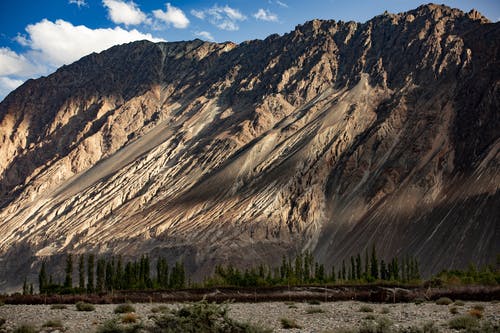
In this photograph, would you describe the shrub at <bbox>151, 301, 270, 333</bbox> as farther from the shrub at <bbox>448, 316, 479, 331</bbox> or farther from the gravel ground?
the shrub at <bbox>448, 316, 479, 331</bbox>

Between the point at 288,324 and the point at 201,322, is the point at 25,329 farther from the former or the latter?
the point at 288,324

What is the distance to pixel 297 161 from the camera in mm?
123000

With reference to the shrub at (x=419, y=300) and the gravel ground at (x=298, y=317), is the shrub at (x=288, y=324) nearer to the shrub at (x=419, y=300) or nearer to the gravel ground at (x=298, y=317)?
the gravel ground at (x=298, y=317)

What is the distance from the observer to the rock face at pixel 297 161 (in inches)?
4033

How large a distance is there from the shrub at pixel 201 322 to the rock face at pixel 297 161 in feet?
241

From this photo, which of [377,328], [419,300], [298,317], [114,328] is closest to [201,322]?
[114,328]

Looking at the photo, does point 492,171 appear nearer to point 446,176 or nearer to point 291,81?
point 446,176

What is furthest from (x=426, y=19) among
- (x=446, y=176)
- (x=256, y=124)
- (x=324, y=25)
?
(x=446, y=176)

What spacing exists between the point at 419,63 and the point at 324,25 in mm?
52603

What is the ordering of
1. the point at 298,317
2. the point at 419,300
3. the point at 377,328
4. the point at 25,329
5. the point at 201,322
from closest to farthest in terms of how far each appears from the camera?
the point at 377,328 < the point at 201,322 < the point at 25,329 < the point at 298,317 < the point at 419,300

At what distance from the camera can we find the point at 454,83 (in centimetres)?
12975

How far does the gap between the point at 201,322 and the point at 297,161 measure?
354ft

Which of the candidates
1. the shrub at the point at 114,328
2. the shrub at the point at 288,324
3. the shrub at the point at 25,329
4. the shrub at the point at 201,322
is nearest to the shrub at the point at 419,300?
the shrub at the point at 288,324

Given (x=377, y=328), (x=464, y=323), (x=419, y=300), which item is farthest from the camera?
(x=419, y=300)
